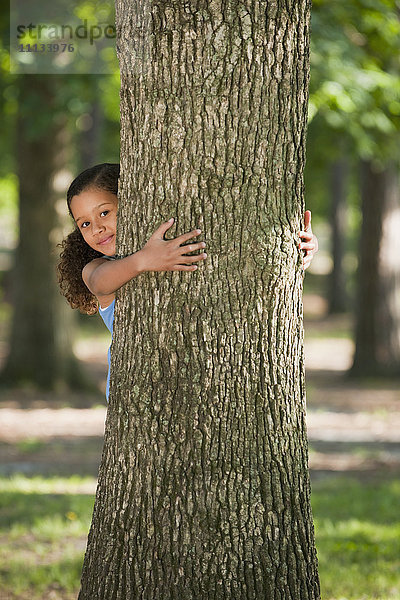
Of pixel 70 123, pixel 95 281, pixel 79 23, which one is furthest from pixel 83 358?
pixel 95 281

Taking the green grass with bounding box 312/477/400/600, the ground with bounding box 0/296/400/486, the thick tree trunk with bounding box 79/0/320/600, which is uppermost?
the thick tree trunk with bounding box 79/0/320/600

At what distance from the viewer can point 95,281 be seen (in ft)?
10.2

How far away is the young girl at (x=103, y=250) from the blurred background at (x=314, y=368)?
1.80 m

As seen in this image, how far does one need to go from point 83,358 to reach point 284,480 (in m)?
14.2

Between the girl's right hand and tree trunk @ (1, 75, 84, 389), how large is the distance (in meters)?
8.79

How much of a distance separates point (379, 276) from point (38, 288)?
558 cm

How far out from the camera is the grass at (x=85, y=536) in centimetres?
445

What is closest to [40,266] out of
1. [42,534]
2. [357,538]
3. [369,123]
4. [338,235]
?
[369,123]

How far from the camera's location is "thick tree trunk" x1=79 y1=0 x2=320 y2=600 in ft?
9.28

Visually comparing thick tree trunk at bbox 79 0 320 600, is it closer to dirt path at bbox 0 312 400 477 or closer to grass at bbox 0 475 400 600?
grass at bbox 0 475 400 600

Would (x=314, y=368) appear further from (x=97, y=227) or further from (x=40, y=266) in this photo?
(x=97, y=227)

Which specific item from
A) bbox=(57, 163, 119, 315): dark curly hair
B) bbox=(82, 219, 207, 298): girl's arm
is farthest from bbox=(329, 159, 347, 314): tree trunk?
bbox=(82, 219, 207, 298): girl's arm

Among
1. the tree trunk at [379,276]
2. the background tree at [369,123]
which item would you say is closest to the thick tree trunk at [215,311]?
the background tree at [369,123]

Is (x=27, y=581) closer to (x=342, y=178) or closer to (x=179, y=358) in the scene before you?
(x=179, y=358)
